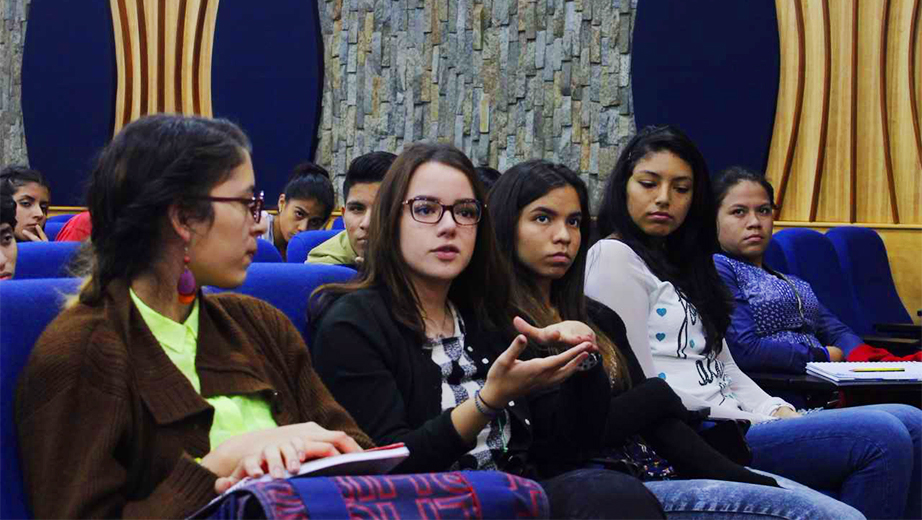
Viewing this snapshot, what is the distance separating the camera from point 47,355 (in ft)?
4.71


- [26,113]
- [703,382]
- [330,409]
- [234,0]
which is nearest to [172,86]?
[234,0]

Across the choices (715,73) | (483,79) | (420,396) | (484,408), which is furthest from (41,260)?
(483,79)

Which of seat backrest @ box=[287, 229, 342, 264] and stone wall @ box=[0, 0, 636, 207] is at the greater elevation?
stone wall @ box=[0, 0, 636, 207]

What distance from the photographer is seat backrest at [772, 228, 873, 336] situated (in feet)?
14.8

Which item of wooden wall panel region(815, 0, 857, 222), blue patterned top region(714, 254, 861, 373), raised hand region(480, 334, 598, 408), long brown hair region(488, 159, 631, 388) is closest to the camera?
raised hand region(480, 334, 598, 408)

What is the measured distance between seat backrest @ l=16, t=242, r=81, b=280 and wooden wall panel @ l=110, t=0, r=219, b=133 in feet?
19.2

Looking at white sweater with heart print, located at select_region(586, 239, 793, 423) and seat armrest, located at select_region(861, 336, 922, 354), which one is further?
seat armrest, located at select_region(861, 336, 922, 354)

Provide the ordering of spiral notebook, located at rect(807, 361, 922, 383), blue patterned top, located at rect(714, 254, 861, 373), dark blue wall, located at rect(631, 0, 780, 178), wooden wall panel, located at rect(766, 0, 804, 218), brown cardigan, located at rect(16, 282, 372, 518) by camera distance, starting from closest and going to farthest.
Answer: brown cardigan, located at rect(16, 282, 372, 518) < spiral notebook, located at rect(807, 361, 922, 383) < blue patterned top, located at rect(714, 254, 861, 373) < wooden wall panel, located at rect(766, 0, 804, 218) < dark blue wall, located at rect(631, 0, 780, 178)

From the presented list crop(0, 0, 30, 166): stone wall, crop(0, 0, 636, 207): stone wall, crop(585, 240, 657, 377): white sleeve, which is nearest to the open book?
crop(585, 240, 657, 377): white sleeve

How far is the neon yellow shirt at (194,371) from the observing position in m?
1.58

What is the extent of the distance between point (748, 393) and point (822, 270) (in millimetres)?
1895

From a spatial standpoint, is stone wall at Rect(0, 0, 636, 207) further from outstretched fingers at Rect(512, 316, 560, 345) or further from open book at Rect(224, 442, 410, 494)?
open book at Rect(224, 442, 410, 494)

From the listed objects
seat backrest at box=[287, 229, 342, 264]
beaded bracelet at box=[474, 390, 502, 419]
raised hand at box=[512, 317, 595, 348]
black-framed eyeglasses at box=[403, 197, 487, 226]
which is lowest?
seat backrest at box=[287, 229, 342, 264]

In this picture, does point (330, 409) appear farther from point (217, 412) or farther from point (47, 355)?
point (47, 355)
